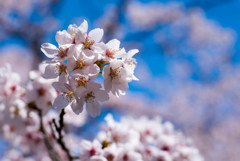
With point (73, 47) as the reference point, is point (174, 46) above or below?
above

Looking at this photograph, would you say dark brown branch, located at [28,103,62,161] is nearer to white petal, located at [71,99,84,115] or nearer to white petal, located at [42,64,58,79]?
white petal, located at [71,99,84,115]

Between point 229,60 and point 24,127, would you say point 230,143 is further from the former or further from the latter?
point 24,127

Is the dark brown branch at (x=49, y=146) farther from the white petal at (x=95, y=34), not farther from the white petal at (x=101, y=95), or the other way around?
the white petal at (x=95, y=34)

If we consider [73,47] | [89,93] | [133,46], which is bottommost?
[89,93]

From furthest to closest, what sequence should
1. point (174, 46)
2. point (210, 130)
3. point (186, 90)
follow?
point (186, 90) → point (210, 130) → point (174, 46)

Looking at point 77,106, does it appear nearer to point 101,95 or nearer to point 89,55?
point 101,95

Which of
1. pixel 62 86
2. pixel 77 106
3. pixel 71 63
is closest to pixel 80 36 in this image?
pixel 71 63

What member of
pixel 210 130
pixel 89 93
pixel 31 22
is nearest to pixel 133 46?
pixel 31 22

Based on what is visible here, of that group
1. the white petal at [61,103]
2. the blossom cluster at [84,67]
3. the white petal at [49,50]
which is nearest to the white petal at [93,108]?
the blossom cluster at [84,67]
